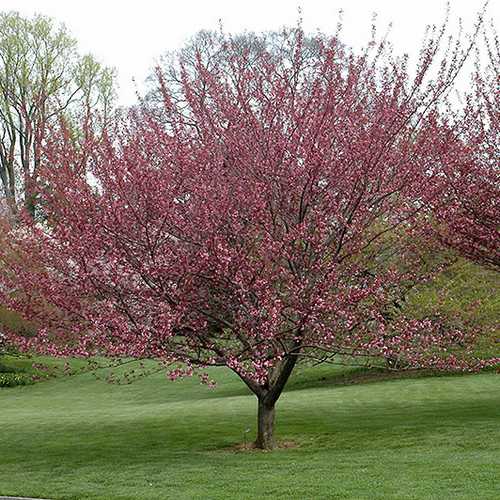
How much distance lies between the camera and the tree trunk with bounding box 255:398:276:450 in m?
11.7

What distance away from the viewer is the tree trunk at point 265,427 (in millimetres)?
11657

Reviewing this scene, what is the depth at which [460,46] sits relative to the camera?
10766mm

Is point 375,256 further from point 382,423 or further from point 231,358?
point 382,423

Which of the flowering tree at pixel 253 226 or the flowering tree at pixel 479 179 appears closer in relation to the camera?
the flowering tree at pixel 253 226

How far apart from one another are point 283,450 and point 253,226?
137 inches

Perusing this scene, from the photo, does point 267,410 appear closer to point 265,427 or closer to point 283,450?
point 265,427

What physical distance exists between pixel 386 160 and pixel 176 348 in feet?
12.9

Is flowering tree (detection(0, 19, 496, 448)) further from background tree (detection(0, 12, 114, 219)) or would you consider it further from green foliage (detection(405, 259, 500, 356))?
background tree (detection(0, 12, 114, 219))

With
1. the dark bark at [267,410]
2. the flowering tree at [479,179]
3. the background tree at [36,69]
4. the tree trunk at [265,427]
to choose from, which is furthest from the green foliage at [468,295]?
the background tree at [36,69]

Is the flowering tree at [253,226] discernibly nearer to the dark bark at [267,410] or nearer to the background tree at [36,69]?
the dark bark at [267,410]

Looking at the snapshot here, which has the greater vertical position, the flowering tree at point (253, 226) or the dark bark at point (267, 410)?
the flowering tree at point (253, 226)

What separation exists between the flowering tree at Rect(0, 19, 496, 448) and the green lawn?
133 cm

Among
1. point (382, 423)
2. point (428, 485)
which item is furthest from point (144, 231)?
point (382, 423)

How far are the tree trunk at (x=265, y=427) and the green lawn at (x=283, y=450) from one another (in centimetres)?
43
